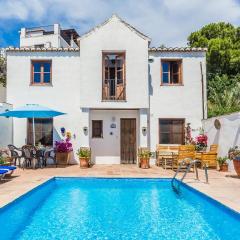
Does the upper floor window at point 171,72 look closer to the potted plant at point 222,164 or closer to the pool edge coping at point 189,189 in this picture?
the potted plant at point 222,164

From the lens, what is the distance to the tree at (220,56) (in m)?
26.8

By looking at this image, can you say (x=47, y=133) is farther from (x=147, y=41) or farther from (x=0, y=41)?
(x=0, y=41)

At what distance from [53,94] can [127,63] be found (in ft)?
14.6

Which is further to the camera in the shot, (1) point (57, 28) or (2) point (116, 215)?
(1) point (57, 28)

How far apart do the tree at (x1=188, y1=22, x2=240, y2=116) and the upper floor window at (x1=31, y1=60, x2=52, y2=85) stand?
528 inches

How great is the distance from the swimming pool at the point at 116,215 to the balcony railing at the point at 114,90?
6.80 metres

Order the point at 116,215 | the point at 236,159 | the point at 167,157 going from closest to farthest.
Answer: the point at 116,215
the point at 236,159
the point at 167,157

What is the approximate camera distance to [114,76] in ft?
56.1

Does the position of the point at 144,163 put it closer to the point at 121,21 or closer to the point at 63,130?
the point at 63,130

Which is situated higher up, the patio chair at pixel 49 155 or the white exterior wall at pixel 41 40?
the white exterior wall at pixel 41 40

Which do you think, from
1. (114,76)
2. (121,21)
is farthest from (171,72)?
(121,21)

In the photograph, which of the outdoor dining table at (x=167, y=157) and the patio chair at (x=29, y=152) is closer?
the patio chair at (x=29, y=152)

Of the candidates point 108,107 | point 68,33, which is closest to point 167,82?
point 108,107

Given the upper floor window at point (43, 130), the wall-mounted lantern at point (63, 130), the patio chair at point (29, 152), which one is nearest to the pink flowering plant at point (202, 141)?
the wall-mounted lantern at point (63, 130)
